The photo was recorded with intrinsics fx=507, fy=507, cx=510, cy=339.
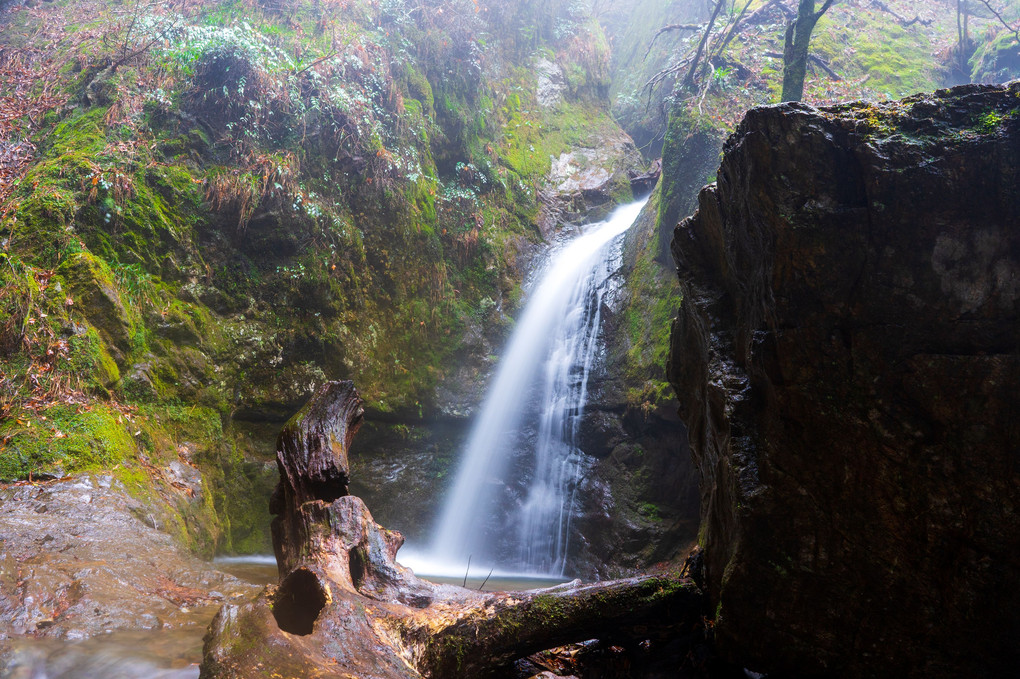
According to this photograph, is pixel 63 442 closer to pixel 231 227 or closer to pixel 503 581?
pixel 231 227

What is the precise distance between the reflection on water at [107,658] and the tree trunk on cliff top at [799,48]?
26.3 feet

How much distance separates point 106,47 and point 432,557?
8.26 m

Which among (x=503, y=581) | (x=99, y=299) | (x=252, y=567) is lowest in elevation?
(x=503, y=581)

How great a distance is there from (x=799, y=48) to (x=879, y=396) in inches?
244

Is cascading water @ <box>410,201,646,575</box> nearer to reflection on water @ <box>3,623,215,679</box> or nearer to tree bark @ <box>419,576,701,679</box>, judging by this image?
tree bark @ <box>419,576,701,679</box>

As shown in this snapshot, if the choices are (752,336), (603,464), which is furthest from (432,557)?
(752,336)

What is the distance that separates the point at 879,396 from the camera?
212 centimetres

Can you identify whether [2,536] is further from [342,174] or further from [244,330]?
[342,174]

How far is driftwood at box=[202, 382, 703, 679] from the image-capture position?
78.6 inches

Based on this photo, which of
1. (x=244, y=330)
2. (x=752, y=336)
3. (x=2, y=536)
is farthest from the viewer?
(x=244, y=330)

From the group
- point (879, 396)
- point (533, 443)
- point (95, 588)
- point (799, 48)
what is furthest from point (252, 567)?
point (799, 48)

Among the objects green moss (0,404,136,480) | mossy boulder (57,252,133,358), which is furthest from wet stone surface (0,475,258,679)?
mossy boulder (57,252,133,358)

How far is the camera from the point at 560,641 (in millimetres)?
2604

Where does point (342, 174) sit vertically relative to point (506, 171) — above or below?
below
